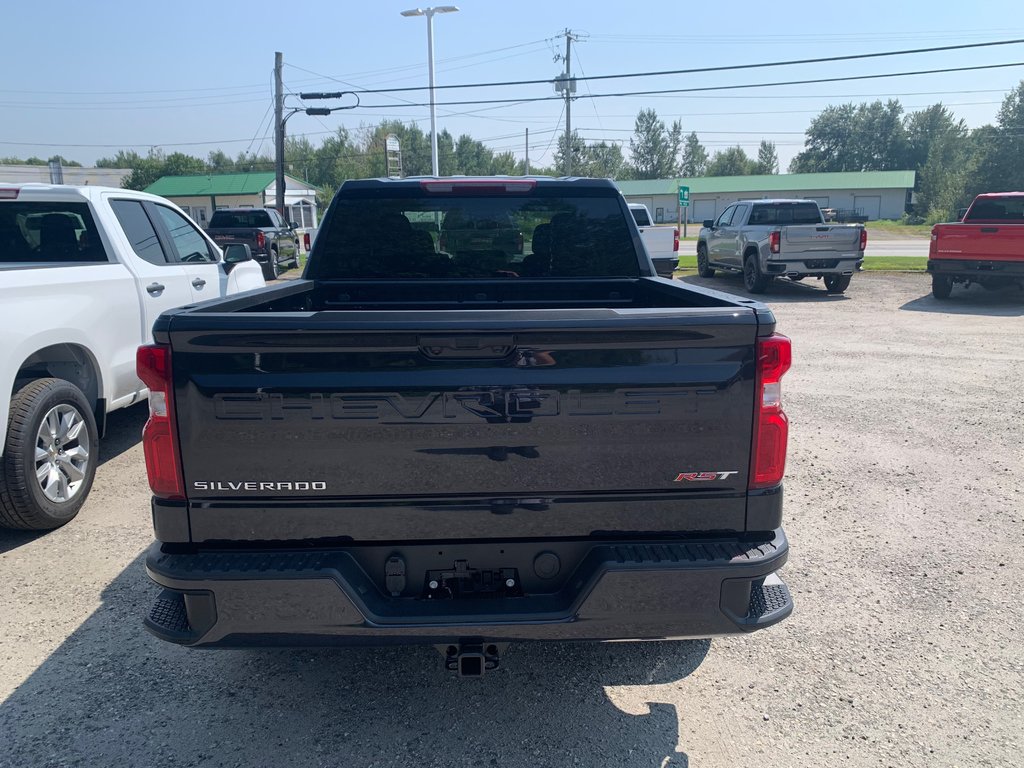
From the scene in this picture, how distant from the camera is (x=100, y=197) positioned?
6.18m

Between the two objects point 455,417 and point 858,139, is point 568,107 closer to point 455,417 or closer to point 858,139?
point 455,417

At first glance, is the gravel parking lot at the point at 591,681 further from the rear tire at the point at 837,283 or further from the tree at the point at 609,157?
the tree at the point at 609,157

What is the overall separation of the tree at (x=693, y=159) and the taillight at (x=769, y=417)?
139 metres

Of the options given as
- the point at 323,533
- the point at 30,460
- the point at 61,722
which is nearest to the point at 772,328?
the point at 323,533

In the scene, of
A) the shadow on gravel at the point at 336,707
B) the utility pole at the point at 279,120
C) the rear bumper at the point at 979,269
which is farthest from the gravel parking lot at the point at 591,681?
the utility pole at the point at 279,120

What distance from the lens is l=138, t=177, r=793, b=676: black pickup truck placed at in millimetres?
2488

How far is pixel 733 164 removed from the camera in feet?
413

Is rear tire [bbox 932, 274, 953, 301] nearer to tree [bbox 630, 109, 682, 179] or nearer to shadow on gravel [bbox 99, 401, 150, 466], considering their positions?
shadow on gravel [bbox 99, 401, 150, 466]

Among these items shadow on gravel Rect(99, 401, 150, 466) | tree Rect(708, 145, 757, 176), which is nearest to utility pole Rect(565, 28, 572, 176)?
shadow on gravel Rect(99, 401, 150, 466)

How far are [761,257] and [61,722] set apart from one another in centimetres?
1626

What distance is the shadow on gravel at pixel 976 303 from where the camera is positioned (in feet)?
48.5

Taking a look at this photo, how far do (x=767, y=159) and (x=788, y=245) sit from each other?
134145 mm

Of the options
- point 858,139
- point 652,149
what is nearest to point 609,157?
point 652,149

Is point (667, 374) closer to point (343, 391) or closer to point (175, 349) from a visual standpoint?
point (343, 391)
